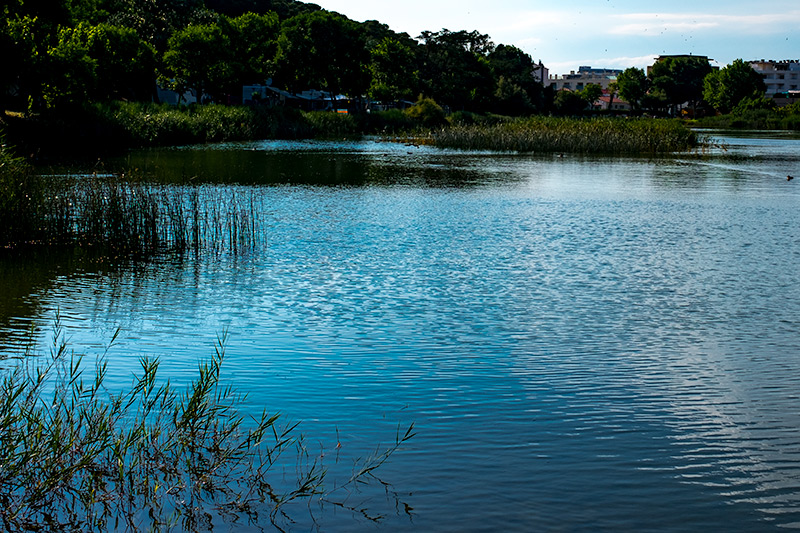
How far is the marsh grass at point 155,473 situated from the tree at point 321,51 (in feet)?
277

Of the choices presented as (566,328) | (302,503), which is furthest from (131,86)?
(302,503)

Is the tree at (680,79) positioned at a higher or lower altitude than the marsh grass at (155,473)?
higher

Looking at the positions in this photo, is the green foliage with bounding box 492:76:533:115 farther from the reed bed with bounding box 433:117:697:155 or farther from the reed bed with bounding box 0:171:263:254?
the reed bed with bounding box 0:171:263:254

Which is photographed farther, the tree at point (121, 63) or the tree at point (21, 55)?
the tree at point (121, 63)

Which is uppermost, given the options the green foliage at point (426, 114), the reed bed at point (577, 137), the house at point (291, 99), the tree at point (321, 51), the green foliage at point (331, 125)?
the tree at point (321, 51)

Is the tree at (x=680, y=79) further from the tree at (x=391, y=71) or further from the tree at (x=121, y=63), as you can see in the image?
the tree at (x=121, y=63)

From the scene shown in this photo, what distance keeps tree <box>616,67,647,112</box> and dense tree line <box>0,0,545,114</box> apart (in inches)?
1573

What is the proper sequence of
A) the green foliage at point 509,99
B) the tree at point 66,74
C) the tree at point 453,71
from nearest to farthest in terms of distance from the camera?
the tree at point 66,74, the tree at point 453,71, the green foliage at point 509,99

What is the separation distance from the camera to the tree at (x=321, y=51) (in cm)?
8838

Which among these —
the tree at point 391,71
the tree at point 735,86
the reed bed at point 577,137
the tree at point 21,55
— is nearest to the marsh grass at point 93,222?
the tree at point 21,55

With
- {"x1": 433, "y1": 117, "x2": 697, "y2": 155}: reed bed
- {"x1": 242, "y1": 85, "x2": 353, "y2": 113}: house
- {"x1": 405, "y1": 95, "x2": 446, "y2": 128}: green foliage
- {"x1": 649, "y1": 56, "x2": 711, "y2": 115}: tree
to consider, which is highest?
{"x1": 649, "y1": 56, "x2": 711, "y2": 115}: tree

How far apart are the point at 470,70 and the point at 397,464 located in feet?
374

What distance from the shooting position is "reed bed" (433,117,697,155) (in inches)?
2160

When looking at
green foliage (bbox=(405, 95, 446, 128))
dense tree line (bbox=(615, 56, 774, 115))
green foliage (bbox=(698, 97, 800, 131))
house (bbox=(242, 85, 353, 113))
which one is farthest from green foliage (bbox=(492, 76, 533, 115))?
dense tree line (bbox=(615, 56, 774, 115))
